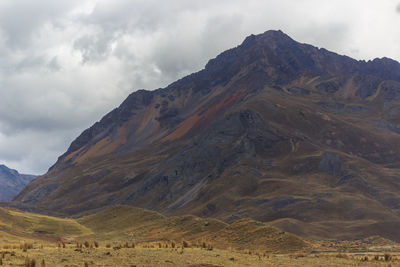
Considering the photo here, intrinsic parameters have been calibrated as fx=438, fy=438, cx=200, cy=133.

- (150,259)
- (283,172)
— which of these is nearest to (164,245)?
(150,259)

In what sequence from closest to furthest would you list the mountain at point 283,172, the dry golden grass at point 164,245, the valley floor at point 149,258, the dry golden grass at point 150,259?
the dry golden grass at point 150,259 < the valley floor at point 149,258 < the dry golden grass at point 164,245 < the mountain at point 283,172

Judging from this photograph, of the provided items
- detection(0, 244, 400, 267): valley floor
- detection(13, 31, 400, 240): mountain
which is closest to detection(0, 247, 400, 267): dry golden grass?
detection(0, 244, 400, 267): valley floor

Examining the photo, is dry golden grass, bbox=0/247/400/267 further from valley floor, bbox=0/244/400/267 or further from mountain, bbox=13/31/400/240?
mountain, bbox=13/31/400/240

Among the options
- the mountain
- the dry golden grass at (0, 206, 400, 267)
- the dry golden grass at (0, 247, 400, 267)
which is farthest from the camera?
the mountain

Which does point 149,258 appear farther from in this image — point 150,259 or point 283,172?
point 283,172

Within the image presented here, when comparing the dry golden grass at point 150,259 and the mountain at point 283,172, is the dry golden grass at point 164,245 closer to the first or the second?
the dry golden grass at point 150,259

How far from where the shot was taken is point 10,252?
72.7 feet

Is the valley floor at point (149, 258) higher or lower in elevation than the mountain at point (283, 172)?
lower

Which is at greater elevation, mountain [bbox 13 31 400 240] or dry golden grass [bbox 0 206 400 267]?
mountain [bbox 13 31 400 240]

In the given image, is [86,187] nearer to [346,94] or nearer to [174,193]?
[174,193]

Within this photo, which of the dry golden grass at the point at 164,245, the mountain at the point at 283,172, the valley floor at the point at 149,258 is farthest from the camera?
the mountain at the point at 283,172

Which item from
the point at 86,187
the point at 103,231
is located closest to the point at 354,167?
the point at 103,231

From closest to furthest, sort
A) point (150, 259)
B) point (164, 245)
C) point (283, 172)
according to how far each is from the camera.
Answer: point (150, 259), point (164, 245), point (283, 172)

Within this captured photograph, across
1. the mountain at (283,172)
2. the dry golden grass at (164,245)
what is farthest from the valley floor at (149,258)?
the mountain at (283,172)
